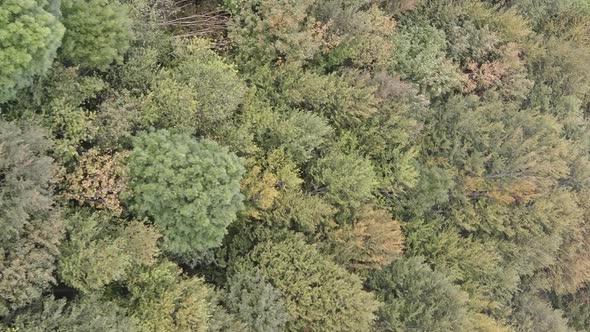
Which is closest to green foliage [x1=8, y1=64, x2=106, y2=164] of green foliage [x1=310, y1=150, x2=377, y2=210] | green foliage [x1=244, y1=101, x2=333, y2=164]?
green foliage [x1=244, y1=101, x2=333, y2=164]

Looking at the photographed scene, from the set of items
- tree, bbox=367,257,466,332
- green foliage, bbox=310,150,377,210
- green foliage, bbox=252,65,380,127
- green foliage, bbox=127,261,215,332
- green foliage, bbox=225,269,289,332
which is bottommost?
tree, bbox=367,257,466,332

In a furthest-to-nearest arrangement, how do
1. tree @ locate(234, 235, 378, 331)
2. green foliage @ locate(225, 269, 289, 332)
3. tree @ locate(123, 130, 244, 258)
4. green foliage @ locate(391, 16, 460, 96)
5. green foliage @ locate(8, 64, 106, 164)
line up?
1. green foliage @ locate(391, 16, 460, 96)
2. tree @ locate(234, 235, 378, 331)
3. green foliage @ locate(225, 269, 289, 332)
4. tree @ locate(123, 130, 244, 258)
5. green foliage @ locate(8, 64, 106, 164)

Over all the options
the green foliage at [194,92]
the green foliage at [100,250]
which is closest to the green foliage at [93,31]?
the green foliage at [194,92]

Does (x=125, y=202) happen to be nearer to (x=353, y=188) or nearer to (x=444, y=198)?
(x=353, y=188)

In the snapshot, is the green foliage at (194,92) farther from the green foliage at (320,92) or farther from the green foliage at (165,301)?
the green foliage at (165,301)

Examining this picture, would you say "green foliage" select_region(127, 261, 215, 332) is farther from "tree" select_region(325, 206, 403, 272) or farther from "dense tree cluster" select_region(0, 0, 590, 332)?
"tree" select_region(325, 206, 403, 272)

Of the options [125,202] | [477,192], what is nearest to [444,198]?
[477,192]

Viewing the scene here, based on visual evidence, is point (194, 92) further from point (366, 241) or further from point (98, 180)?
point (366, 241)
